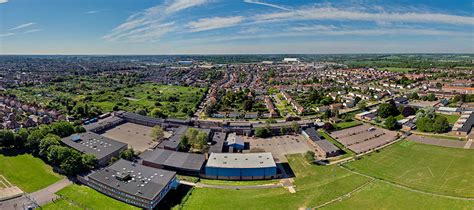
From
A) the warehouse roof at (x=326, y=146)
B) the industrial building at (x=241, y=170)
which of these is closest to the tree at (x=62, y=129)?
the industrial building at (x=241, y=170)

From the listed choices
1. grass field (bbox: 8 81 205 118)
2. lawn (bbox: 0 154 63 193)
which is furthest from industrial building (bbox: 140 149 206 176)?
grass field (bbox: 8 81 205 118)

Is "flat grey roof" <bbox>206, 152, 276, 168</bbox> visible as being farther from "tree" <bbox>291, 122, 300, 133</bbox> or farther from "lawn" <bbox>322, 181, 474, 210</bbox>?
"tree" <bbox>291, 122, 300, 133</bbox>

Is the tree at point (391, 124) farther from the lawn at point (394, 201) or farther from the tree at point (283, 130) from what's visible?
the lawn at point (394, 201)

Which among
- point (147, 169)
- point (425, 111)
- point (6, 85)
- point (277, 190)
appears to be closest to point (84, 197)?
point (147, 169)

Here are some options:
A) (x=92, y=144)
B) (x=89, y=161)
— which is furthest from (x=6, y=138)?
(x=89, y=161)

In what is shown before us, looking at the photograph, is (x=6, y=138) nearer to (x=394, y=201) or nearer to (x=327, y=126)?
(x=394, y=201)
